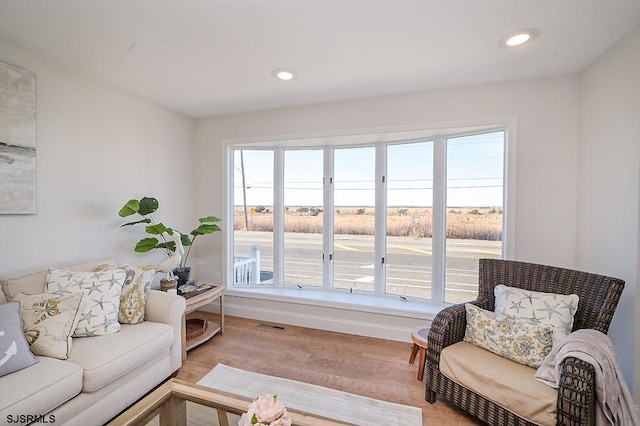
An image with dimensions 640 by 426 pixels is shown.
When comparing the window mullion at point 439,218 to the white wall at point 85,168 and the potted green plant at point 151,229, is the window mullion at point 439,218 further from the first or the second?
the white wall at point 85,168

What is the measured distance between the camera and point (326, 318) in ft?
9.72

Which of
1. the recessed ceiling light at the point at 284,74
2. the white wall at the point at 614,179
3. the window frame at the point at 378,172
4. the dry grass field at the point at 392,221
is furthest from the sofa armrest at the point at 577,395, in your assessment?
the recessed ceiling light at the point at 284,74

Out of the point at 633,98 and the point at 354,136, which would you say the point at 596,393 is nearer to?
the point at 633,98

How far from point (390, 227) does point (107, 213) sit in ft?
9.24

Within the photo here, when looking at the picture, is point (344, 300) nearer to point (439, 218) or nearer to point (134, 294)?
point (439, 218)

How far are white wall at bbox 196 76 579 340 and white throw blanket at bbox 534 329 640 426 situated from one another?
1042 millimetres

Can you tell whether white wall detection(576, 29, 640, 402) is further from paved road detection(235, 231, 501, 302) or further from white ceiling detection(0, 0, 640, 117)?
paved road detection(235, 231, 501, 302)

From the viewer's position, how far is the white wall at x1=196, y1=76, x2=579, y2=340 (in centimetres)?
224

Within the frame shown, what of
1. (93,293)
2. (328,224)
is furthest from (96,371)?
(328,224)

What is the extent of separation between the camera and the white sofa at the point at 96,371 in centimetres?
131

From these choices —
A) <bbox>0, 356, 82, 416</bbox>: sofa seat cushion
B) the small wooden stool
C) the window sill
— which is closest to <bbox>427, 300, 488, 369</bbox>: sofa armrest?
the small wooden stool

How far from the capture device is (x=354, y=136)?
2.88m

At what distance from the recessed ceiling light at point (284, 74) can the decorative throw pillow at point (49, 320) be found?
2140 millimetres

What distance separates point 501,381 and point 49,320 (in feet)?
8.56
